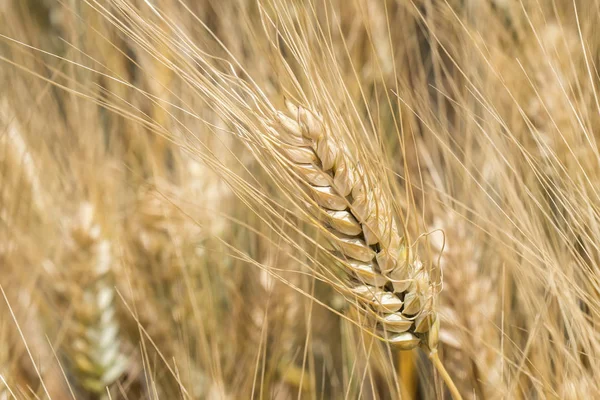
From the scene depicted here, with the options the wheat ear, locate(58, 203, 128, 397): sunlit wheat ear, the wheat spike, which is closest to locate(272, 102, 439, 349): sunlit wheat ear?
the wheat ear

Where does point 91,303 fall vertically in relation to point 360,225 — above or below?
below

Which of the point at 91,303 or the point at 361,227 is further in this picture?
the point at 91,303

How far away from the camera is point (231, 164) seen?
913 millimetres

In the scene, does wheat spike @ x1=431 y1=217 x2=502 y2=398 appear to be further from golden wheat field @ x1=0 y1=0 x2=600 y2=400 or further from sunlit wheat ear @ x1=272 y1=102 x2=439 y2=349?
sunlit wheat ear @ x1=272 y1=102 x2=439 y2=349

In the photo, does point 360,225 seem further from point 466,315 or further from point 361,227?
point 466,315

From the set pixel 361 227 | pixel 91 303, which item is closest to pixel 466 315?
pixel 361 227

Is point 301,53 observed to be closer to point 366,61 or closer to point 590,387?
point 590,387

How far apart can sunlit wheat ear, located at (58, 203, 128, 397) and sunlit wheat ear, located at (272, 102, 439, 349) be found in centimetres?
36

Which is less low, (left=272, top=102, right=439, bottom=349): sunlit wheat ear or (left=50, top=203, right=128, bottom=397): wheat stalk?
(left=272, top=102, right=439, bottom=349): sunlit wheat ear

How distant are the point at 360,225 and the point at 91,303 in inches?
17.0

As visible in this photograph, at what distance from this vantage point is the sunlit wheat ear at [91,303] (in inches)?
30.7

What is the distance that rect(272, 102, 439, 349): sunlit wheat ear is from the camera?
20.0 inches

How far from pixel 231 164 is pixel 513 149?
1.27 ft

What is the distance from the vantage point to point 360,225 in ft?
1.69
